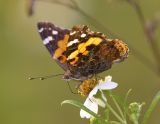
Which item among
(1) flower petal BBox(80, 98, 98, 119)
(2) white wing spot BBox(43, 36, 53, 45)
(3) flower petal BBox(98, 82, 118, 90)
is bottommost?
(1) flower petal BBox(80, 98, 98, 119)

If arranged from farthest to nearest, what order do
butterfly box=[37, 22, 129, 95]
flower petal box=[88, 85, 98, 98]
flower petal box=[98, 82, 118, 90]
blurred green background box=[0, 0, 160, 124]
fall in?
blurred green background box=[0, 0, 160, 124] → butterfly box=[37, 22, 129, 95] → flower petal box=[88, 85, 98, 98] → flower petal box=[98, 82, 118, 90]

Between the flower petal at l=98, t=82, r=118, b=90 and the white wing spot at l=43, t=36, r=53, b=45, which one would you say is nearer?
the flower petal at l=98, t=82, r=118, b=90

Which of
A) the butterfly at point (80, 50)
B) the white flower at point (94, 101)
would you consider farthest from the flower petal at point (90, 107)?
the butterfly at point (80, 50)

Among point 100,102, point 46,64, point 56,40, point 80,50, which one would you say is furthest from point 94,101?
point 46,64

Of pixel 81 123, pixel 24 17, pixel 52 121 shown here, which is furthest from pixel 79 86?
pixel 24 17

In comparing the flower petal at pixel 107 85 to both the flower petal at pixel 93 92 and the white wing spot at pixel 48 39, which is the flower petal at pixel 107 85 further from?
the white wing spot at pixel 48 39

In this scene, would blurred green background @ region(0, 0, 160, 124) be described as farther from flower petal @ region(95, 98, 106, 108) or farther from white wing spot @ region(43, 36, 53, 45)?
flower petal @ region(95, 98, 106, 108)

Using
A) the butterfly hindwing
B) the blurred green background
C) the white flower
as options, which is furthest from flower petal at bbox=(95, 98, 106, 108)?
the blurred green background

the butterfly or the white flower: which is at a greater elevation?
the butterfly
